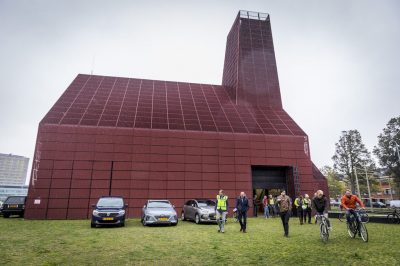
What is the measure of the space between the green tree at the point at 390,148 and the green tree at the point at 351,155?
3503mm

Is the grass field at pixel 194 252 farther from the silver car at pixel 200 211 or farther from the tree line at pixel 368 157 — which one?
the tree line at pixel 368 157

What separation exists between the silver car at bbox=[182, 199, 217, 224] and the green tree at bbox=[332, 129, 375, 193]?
51.2 m

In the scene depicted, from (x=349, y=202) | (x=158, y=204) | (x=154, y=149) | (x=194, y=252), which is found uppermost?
(x=154, y=149)

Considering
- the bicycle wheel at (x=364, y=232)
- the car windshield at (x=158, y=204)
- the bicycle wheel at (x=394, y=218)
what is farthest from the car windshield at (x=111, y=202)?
the bicycle wheel at (x=394, y=218)

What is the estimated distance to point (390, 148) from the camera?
170 ft

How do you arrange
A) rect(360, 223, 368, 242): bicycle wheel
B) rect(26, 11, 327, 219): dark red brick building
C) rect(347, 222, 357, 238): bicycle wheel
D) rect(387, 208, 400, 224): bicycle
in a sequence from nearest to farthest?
rect(360, 223, 368, 242): bicycle wheel, rect(347, 222, 357, 238): bicycle wheel, rect(387, 208, 400, 224): bicycle, rect(26, 11, 327, 219): dark red brick building

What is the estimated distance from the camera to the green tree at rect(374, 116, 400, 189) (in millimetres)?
50844

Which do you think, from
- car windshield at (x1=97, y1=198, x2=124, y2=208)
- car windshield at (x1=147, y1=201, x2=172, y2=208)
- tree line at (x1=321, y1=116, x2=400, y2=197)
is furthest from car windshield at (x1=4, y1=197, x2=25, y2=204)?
tree line at (x1=321, y1=116, x2=400, y2=197)

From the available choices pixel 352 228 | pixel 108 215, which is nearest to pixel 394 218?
pixel 352 228

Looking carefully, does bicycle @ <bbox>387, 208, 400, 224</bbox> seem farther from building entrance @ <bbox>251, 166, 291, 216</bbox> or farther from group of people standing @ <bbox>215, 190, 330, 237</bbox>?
building entrance @ <bbox>251, 166, 291, 216</bbox>

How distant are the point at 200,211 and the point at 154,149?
8.56m

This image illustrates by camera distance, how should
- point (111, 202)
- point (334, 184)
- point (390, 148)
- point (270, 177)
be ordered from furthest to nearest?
point (334, 184), point (390, 148), point (270, 177), point (111, 202)

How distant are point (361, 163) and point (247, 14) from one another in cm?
4258

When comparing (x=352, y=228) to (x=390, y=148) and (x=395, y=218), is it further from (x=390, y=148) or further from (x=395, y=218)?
(x=390, y=148)
